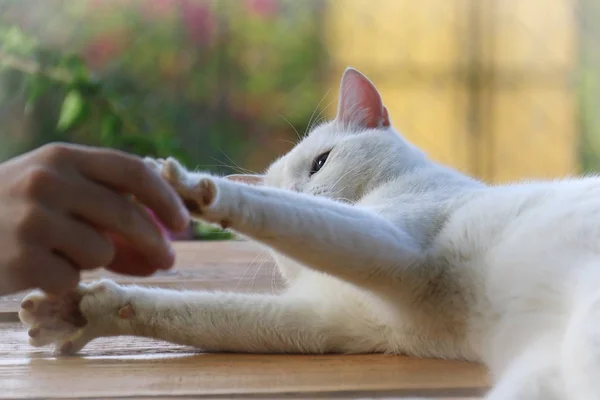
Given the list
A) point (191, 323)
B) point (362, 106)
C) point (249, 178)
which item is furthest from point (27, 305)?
point (362, 106)

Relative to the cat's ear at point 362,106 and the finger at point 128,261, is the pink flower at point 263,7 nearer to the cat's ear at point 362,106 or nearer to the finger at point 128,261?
the cat's ear at point 362,106

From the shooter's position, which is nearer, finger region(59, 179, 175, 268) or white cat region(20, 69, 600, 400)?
finger region(59, 179, 175, 268)

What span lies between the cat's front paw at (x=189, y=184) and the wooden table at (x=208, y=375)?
0.20 metres

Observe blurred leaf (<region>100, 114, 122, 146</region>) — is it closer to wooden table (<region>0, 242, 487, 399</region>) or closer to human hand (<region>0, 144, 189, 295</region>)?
wooden table (<region>0, 242, 487, 399</region>)

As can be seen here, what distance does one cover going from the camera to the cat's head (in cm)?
112

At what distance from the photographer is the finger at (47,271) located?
58cm

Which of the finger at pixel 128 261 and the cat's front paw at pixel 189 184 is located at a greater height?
the cat's front paw at pixel 189 184

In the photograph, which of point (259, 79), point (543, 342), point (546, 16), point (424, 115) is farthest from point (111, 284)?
point (546, 16)

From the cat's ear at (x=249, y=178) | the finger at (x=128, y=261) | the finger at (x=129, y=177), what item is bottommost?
the cat's ear at (x=249, y=178)

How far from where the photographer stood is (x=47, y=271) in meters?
0.58

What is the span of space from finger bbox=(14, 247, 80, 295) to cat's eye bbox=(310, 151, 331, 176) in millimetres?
625

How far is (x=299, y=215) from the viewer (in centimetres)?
79

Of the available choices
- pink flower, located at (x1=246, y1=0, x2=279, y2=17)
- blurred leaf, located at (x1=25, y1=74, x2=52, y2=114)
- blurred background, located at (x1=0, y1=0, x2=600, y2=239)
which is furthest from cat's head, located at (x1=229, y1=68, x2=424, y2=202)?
pink flower, located at (x1=246, y1=0, x2=279, y2=17)

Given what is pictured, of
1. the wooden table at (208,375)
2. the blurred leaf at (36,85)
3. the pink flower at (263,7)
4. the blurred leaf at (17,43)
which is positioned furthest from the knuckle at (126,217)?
the pink flower at (263,7)
